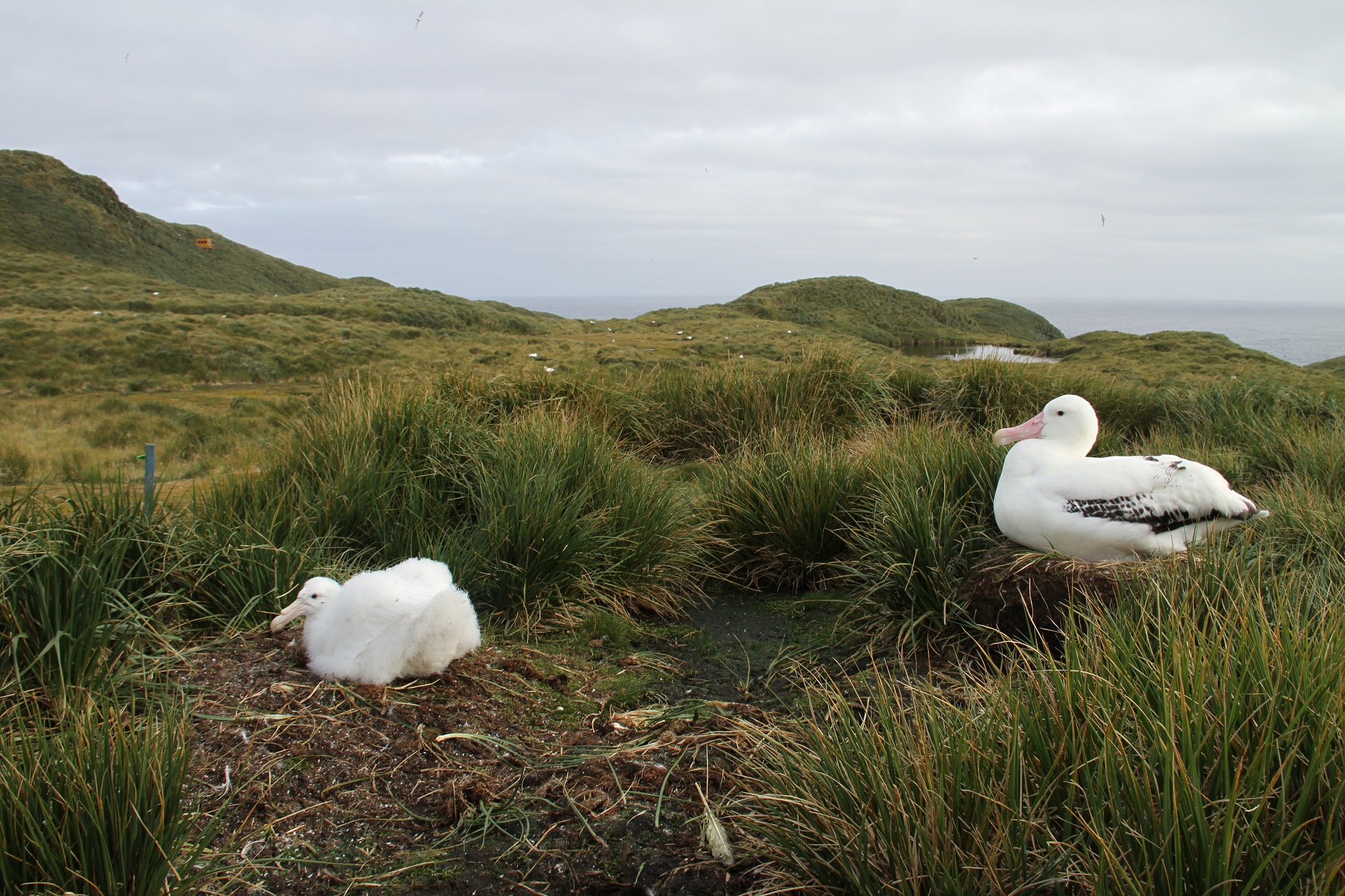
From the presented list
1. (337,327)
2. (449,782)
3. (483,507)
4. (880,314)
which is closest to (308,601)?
(449,782)

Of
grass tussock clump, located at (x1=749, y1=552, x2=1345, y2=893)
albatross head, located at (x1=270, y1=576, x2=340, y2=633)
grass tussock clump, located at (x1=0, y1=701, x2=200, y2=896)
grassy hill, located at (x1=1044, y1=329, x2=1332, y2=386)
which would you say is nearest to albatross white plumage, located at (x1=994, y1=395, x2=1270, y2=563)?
grass tussock clump, located at (x1=749, y1=552, x2=1345, y2=893)

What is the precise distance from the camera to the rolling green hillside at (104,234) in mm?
56312

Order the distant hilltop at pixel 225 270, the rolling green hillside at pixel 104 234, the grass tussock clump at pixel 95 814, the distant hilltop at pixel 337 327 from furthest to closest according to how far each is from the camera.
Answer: the rolling green hillside at pixel 104 234 < the distant hilltop at pixel 225 270 < the distant hilltop at pixel 337 327 < the grass tussock clump at pixel 95 814

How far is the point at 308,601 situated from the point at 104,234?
227 feet

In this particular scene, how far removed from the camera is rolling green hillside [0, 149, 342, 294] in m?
56.3

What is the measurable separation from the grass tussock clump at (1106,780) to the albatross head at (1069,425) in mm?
2238

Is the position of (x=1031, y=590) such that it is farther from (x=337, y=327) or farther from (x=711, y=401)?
(x=337, y=327)

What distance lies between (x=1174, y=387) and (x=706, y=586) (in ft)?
28.2

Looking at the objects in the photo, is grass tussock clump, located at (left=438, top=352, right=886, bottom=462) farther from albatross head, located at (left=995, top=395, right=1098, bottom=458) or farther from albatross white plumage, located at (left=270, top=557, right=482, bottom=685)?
albatross white plumage, located at (left=270, top=557, right=482, bottom=685)

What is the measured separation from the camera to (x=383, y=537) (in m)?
5.52

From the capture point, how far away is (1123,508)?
4.48 metres

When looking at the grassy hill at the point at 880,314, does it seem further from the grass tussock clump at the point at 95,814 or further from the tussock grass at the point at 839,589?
the grass tussock clump at the point at 95,814

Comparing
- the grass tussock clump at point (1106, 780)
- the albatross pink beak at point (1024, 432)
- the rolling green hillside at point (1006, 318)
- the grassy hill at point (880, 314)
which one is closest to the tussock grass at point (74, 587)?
the grass tussock clump at point (1106, 780)

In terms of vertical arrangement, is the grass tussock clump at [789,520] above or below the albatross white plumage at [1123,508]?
below
